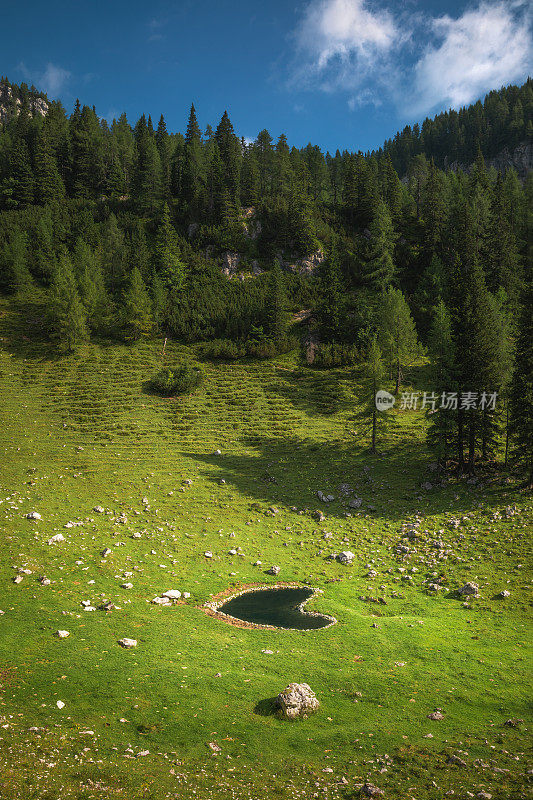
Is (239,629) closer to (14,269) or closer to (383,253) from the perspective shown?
(383,253)

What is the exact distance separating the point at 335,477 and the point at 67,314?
49171mm

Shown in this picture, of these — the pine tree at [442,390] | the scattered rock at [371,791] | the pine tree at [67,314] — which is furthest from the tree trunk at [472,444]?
the pine tree at [67,314]

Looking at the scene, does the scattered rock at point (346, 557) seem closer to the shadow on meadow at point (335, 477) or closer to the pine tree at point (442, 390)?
the shadow on meadow at point (335, 477)

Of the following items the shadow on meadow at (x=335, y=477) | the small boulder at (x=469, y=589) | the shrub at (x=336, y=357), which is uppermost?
the shrub at (x=336, y=357)

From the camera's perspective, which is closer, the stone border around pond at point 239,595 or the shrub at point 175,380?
the stone border around pond at point 239,595

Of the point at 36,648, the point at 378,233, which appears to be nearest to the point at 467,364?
the point at 36,648

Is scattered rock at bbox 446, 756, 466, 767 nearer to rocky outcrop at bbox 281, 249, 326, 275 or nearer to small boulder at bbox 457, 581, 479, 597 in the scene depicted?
small boulder at bbox 457, 581, 479, 597

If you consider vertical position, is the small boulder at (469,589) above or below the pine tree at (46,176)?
below

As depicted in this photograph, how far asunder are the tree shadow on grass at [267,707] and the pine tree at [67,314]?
61.4m

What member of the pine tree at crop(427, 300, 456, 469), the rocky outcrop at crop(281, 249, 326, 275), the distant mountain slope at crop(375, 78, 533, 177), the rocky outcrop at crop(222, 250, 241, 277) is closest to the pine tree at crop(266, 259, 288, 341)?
the rocky outcrop at crop(281, 249, 326, 275)

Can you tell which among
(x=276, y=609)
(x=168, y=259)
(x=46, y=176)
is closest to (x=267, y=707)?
(x=276, y=609)

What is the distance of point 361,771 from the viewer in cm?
1174

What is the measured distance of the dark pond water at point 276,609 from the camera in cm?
2122

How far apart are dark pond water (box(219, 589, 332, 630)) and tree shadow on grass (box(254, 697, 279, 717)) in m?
6.10
